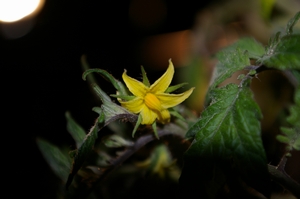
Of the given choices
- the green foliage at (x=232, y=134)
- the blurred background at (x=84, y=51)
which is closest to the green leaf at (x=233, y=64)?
the green foliage at (x=232, y=134)

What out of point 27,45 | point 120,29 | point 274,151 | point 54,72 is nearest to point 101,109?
point 274,151

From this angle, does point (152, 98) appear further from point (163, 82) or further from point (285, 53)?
point (285, 53)

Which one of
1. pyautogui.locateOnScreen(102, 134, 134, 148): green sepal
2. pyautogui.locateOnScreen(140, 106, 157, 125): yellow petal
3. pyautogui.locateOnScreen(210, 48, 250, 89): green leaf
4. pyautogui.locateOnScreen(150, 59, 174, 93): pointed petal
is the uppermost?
pyautogui.locateOnScreen(150, 59, 174, 93): pointed petal

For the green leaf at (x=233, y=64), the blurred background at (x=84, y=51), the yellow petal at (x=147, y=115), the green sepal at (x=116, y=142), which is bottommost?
the green sepal at (x=116, y=142)

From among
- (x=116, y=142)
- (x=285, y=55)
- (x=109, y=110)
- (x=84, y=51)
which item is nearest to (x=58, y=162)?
(x=116, y=142)

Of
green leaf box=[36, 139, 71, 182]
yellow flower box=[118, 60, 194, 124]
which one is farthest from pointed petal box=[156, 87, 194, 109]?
green leaf box=[36, 139, 71, 182]

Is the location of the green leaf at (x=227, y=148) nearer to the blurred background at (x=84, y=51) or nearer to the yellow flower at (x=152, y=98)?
the yellow flower at (x=152, y=98)

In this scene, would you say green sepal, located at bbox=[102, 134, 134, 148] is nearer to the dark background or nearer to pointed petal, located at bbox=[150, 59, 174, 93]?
pointed petal, located at bbox=[150, 59, 174, 93]
